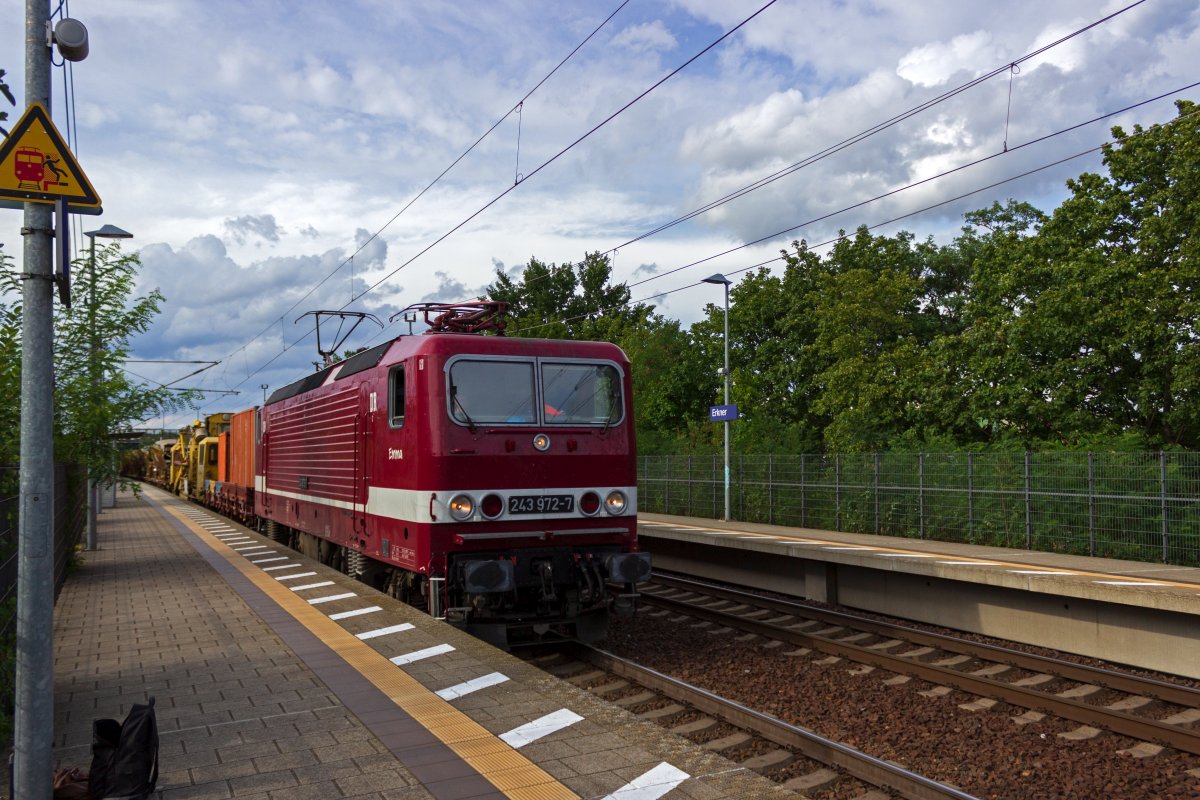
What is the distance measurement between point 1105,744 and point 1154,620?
3.32 m

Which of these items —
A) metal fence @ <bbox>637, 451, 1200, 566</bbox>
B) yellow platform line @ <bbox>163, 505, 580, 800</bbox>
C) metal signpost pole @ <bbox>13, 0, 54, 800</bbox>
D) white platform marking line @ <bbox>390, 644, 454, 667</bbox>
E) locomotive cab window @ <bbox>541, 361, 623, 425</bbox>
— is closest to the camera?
metal signpost pole @ <bbox>13, 0, 54, 800</bbox>

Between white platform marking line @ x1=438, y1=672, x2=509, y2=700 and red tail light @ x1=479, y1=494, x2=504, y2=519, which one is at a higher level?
red tail light @ x1=479, y1=494, x2=504, y2=519

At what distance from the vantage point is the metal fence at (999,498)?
14.4 m

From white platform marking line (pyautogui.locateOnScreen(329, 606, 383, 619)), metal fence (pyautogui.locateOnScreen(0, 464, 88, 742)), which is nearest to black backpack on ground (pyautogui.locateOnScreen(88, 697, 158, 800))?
metal fence (pyautogui.locateOnScreen(0, 464, 88, 742))

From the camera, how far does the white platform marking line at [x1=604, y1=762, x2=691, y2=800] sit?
5133mm

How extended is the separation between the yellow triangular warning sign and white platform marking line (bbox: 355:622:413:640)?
560 cm

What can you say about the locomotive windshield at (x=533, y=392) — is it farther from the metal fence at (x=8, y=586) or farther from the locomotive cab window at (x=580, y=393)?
the metal fence at (x=8, y=586)

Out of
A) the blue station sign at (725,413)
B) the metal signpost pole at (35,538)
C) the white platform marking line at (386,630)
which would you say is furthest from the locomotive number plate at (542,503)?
the blue station sign at (725,413)

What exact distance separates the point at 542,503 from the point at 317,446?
5.84 meters

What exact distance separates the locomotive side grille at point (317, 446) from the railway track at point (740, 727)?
3913mm

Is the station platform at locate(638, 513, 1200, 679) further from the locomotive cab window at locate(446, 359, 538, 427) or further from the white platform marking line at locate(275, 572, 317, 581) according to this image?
the white platform marking line at locate(275, 572, 317, 581)

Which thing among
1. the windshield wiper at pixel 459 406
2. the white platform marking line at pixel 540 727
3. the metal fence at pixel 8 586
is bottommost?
the white platform marking line at pixel 540 727

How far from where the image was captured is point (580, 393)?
10.2m

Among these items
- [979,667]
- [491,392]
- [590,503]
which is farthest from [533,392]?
[979,667]
